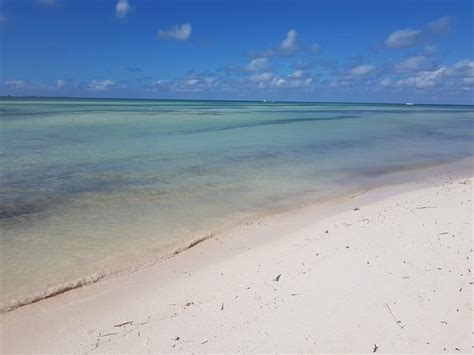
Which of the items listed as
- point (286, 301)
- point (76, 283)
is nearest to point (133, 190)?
point (76, 283)

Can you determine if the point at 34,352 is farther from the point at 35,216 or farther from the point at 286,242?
the point at 35,216

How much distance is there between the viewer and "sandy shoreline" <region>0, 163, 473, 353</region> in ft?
11.6

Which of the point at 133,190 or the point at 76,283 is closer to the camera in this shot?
the point at 76,283

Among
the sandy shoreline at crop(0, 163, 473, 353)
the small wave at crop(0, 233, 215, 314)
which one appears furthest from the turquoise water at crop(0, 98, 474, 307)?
the sandy shoreline at crop(0, 163, 473, 353)

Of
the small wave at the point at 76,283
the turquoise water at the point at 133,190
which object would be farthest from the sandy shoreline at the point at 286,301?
the turquoise water at the point at 133,190

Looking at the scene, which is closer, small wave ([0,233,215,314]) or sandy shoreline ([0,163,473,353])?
sandy shoreline ([0,163,473,353])

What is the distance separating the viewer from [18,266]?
5.40 meters

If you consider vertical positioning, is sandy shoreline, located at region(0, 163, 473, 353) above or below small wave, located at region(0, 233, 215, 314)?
above

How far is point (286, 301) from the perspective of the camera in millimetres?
4156

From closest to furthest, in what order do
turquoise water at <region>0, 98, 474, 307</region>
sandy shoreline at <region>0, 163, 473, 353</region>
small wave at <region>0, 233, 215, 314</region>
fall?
1. sandy shoreline at <region>0, 163, 473, 353</region>
2. small wave at <region>0, 233, 215, 314</region>
3. turquoise water at <region>0, 98, 474, 307</region>

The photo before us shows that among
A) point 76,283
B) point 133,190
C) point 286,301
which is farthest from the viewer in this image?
point 133,190

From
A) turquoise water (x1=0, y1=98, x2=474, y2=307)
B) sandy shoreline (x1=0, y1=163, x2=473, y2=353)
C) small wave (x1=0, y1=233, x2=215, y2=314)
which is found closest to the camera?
sandy shoreline (x1=0, y1=163, x2=473, y2=353)

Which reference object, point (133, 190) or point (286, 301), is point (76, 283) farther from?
point (133, 190)

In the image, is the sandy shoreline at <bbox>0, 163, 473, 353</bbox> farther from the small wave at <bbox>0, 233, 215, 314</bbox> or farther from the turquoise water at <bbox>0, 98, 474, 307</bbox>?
the turquoise water at <bbox>0, 98, 474, 307</bbox>
